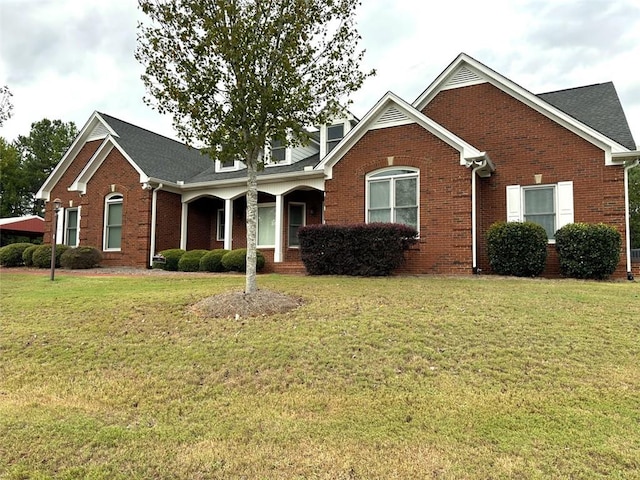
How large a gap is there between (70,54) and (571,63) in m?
17.5

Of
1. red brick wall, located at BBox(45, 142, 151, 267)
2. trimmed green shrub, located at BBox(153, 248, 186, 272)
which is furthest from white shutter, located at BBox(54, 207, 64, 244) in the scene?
trimmed green shrub, located at BBox(153, 248, 186, 272)

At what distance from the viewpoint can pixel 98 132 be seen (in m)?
20.2

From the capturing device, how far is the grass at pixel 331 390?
325cm

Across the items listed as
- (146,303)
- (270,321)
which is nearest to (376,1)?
(270,321)

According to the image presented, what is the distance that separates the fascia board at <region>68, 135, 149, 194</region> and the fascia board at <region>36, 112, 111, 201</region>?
172cm

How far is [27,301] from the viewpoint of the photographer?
895 cm

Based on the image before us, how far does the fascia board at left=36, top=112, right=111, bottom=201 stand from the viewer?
66.2ft

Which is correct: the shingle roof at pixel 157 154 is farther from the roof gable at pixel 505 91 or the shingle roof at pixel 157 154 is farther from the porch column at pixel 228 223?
the roof gable at pixel 505 91

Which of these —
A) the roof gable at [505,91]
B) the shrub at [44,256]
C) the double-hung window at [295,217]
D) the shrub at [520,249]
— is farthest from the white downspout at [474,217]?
the shrub at [44,256]

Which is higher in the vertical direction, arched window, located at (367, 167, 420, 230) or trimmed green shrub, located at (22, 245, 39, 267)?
arched window, located at (367, 167, 420, 230)

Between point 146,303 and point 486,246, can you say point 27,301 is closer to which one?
point 146,303

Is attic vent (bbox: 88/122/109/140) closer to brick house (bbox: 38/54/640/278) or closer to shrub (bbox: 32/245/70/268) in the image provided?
brick house (bbox: 38/54/640/278)

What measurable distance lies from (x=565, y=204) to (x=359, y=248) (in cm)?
597

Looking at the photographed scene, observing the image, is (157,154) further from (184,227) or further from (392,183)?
(392,183)
